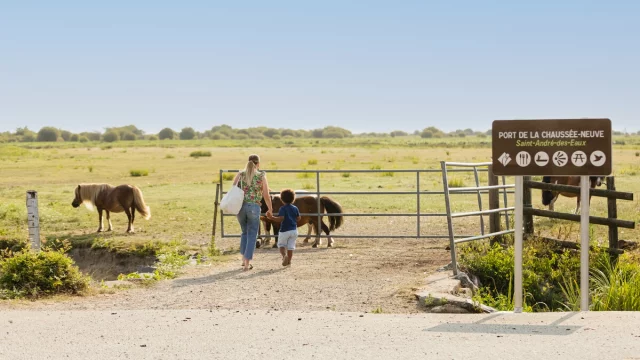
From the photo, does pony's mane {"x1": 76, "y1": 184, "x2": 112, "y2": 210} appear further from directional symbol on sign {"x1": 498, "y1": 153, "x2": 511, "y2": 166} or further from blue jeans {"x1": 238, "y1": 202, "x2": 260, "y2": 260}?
directional symbol on sign {"x1": 498, "y1": 153, "x2": 511, "y2": 166}

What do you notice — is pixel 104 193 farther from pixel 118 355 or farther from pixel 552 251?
pixel 118 355

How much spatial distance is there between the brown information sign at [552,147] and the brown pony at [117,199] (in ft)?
39.6

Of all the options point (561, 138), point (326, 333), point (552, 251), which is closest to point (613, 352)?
point (326, 333)

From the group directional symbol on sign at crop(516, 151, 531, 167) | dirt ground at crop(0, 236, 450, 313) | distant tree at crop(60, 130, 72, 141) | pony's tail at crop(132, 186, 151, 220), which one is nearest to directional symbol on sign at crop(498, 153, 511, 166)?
directional symbol on sign at crop(516, 151, 531, 167)

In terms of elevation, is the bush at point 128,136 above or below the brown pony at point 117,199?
above

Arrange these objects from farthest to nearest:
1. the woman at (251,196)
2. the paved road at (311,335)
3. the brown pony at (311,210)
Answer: the brown pony at (311,210) < the woman at (251,196) < the paved road at (311,335)

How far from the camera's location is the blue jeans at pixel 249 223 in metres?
13.2

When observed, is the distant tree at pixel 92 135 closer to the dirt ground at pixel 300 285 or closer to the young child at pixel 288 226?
the dirt ground at pixel 300 285

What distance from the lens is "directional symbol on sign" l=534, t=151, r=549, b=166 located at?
9.95m

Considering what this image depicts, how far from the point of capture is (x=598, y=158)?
9.78 meters

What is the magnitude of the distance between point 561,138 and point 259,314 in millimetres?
3952

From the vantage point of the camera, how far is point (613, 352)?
7.12 meters

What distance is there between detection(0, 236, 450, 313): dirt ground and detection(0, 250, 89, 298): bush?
0.41 meters

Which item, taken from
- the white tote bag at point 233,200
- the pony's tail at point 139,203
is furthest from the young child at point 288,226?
the pony's tail at point 139,203
